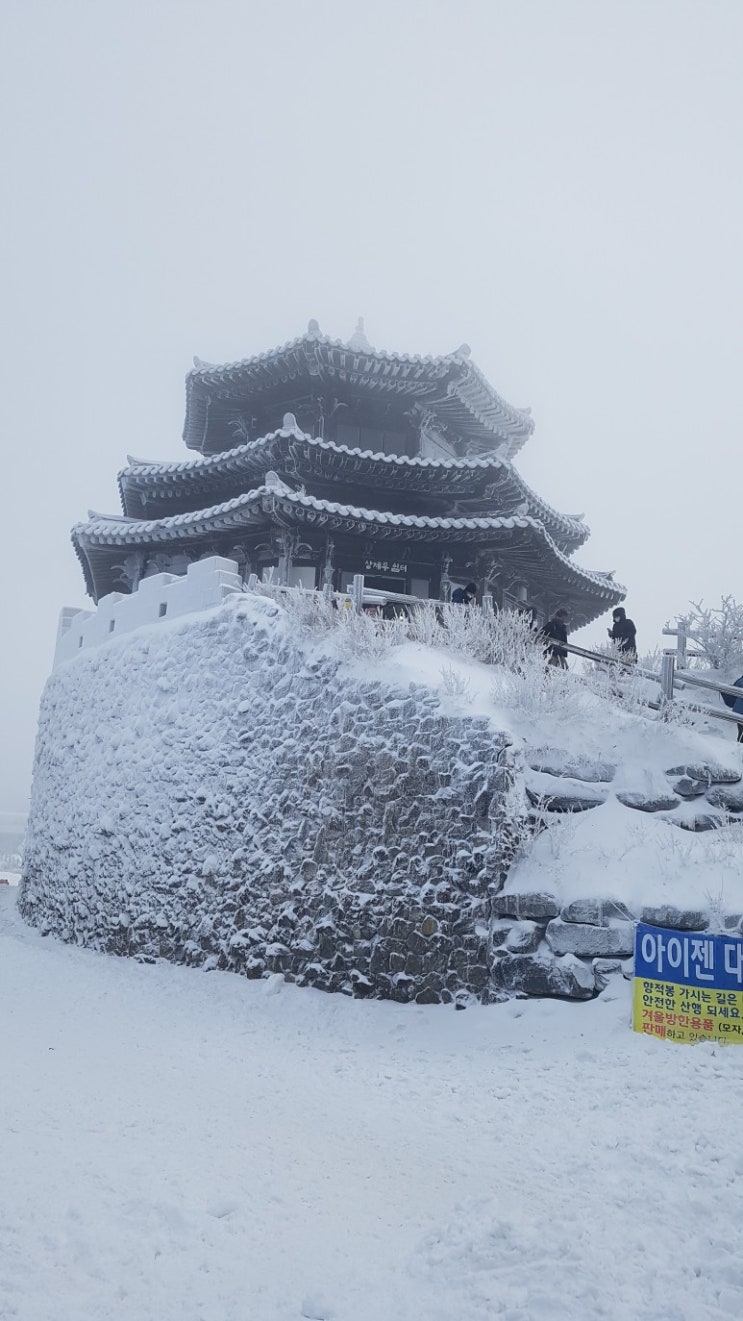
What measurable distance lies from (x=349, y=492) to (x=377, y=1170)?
1418 cm

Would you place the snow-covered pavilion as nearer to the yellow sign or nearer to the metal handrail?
the metal handrail

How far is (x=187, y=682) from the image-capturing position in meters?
12.4

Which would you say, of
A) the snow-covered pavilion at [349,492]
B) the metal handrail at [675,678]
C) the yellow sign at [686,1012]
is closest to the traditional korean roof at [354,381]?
the snow-covered pavilion at [349,492]

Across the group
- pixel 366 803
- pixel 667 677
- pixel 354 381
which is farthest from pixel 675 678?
pixel 354 381

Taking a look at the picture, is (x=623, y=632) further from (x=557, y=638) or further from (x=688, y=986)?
(x=688, y=986)

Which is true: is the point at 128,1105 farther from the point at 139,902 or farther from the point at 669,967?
the point at 139,902

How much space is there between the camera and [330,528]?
16188mm

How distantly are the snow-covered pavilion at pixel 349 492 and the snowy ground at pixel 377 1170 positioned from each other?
1007cm

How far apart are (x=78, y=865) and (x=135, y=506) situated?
888 cm

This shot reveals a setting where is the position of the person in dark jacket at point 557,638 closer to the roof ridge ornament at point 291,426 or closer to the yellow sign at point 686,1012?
the yellow sign at point 686,1012

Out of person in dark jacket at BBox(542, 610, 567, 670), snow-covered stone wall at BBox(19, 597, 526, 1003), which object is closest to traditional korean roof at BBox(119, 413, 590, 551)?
person in dark jacket at BBox(542, 610, 567, 670)

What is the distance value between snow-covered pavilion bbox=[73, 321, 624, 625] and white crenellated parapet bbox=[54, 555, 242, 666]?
7.29 feet

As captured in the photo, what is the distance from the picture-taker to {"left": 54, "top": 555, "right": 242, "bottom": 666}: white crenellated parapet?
12844 mm

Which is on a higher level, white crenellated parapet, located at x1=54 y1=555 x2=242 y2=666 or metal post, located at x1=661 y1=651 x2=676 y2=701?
white crenellated parapet, located at x1=54 y1=555 x2=242 y2=666
